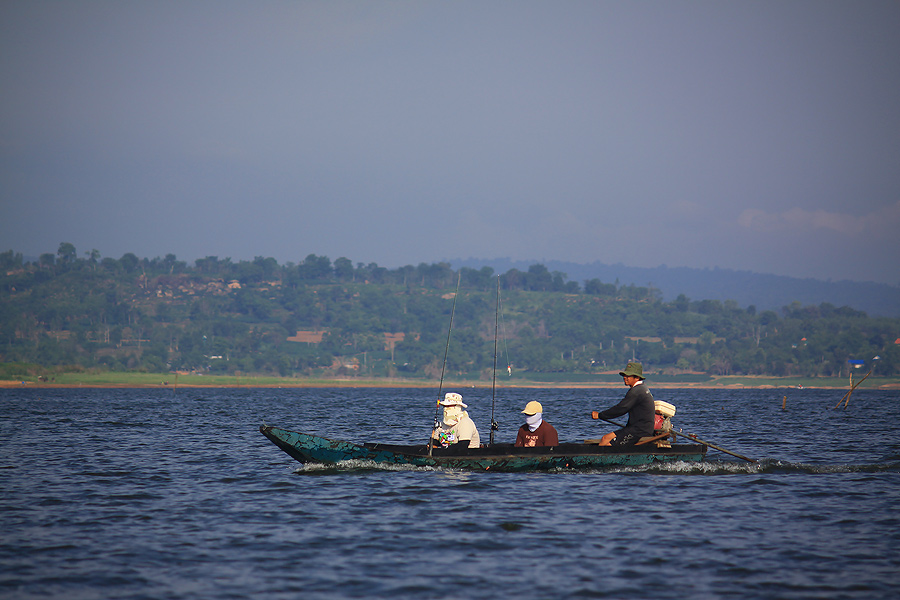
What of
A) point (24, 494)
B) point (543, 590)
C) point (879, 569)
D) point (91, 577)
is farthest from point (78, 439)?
point (879, 569)

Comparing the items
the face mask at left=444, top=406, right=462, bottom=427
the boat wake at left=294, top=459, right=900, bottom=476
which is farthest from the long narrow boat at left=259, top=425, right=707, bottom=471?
the face mask at left=444, top=406, right=462, bottom=427

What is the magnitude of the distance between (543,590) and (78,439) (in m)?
29.0

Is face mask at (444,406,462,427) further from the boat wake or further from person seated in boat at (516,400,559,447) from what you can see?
person seated in boat at (516,400,559,447)

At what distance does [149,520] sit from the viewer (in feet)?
53.0

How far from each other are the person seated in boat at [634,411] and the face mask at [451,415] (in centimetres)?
361

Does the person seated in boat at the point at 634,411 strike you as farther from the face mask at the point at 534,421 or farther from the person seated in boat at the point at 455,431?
the person seated in boat at the point at 455,431

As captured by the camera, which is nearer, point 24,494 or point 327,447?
point 24,494

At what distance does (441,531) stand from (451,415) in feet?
20.0

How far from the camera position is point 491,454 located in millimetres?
20672

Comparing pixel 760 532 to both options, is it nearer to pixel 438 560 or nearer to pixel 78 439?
pixel 438 560

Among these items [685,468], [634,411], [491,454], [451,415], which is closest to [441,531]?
[491,454]

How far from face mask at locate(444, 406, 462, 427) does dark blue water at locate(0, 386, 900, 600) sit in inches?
54.5

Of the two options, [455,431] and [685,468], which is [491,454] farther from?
[685,468]

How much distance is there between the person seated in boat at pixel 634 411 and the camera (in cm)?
2011
